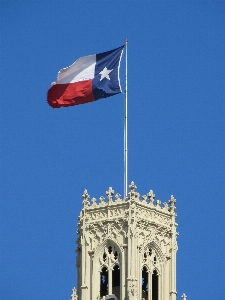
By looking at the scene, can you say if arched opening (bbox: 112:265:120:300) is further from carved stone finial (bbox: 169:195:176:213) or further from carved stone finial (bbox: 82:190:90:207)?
carved stone finial (bbox: 169:195:176:213)

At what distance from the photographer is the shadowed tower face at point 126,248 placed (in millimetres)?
178750

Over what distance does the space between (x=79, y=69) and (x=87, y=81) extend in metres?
1.40

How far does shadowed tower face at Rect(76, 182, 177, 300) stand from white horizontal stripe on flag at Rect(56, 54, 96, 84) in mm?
9185

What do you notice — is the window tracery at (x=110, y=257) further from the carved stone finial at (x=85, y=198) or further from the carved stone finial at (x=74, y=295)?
the carved stone finial at (x=85, y=198)

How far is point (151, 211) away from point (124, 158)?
17.7ft

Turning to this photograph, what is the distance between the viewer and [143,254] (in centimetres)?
17962

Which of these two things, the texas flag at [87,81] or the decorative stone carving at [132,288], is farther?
the texas flag at [87,81]

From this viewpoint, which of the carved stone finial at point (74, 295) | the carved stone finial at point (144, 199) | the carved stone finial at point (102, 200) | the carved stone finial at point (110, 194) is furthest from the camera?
the carved stone finial at point (102, 200)

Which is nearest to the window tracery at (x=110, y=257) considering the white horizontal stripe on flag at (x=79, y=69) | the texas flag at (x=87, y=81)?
the texas flag at (x=87, y=81)

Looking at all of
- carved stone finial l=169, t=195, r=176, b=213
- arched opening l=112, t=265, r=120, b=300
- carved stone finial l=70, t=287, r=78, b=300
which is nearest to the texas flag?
carved stone finial l=169, t=195, r=176, b=213

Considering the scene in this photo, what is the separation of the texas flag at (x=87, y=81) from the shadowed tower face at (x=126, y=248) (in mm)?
7292

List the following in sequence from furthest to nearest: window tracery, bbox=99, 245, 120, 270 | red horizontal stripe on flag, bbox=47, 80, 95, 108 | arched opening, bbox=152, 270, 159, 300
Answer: red horizontal stripe on flag, bbox=47, 80, 95, 108 < arched opening, bbox=152, 270, 159, 300 < window tracery, bbox=99, 245, 120, 270

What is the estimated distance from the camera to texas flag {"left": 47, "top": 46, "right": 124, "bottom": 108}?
602ft

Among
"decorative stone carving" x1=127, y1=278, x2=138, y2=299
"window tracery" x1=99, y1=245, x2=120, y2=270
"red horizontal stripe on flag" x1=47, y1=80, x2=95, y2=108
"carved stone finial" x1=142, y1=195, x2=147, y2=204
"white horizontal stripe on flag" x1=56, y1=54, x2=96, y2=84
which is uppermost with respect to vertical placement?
"white horizontal stripe on flag" x1=56, y1=54, x2=96, y2=84
